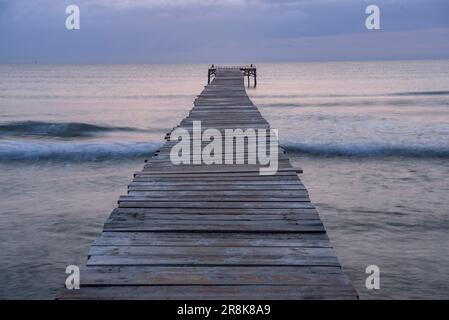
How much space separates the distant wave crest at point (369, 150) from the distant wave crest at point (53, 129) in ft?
39.0

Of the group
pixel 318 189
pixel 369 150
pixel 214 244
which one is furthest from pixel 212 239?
pixel 369 150

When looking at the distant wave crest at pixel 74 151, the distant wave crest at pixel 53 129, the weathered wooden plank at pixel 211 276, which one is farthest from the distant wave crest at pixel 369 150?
the weathered wooden plank at pixel 211 276

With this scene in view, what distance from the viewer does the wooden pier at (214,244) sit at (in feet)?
11.6

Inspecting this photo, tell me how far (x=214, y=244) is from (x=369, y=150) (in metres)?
15.2

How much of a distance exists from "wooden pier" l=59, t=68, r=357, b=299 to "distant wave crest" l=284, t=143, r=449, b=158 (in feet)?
39.4

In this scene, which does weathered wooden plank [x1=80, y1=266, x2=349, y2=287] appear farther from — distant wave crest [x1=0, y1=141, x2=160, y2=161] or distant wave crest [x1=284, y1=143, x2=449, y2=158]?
distant wave crest [x1=284, y1=143, x2=449, y2=158]

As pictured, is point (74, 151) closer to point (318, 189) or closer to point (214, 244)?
point (318, 189)

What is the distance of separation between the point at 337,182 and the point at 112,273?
10.6 metres

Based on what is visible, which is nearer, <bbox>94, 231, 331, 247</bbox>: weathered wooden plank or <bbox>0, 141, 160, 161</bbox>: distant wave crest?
<bbox>94, 231, 331, 247</bbox>: weathered wooden plank

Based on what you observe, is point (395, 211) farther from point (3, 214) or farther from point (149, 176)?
point (3, 214)

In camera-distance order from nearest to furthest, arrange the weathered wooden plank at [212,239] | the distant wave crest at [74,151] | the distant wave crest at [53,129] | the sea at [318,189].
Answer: the weathered wooden plank at [212,239], the sea at [318,189], the distant wave crest at [74,151], the distant wave crest at [53,129]

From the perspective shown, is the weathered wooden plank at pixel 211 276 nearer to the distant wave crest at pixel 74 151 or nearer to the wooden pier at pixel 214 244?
the wooden pier at pixel 214 244

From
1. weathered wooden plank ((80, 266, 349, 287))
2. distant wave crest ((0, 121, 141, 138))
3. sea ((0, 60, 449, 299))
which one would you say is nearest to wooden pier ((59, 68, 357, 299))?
weathered wooden plank ((80, 266, 349, 287))

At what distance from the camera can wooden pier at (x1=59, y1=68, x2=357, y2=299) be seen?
354 centimetres
